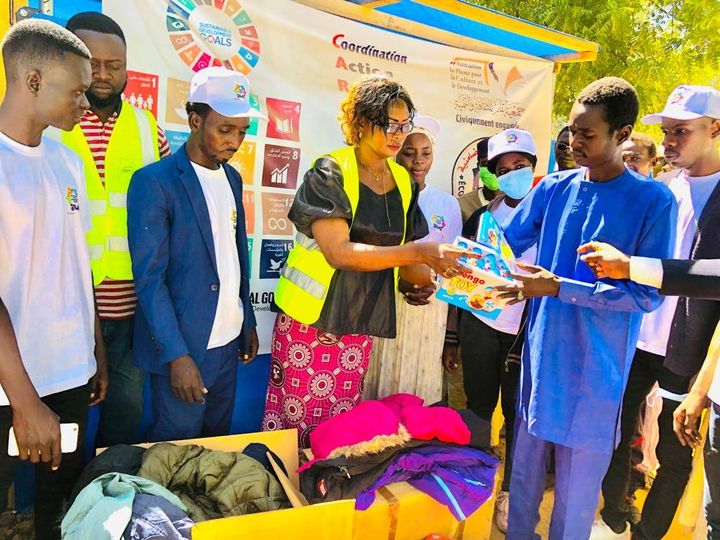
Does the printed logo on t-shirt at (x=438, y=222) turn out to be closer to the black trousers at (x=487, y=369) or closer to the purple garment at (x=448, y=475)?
the black trousers at (x=487, y=369)

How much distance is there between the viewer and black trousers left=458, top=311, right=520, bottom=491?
349 cm

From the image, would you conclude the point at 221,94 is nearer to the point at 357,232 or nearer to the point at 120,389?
the point at 357,232

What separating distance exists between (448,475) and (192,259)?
1.58m

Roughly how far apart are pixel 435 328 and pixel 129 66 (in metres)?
2.25

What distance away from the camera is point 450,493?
2668mm

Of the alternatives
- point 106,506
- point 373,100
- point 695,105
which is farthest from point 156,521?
point 695,105

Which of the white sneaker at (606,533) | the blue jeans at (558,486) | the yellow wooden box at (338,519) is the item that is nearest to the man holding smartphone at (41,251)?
the yellow wooden box at (338,519)

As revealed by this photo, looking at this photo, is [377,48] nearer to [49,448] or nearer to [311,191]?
[311,191]

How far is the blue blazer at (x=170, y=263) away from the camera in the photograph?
2379 millimetres

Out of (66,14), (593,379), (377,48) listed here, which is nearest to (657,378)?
(593,379)

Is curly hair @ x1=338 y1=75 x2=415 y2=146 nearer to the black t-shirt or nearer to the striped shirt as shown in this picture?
the black t-shirt

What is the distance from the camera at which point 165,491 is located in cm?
213

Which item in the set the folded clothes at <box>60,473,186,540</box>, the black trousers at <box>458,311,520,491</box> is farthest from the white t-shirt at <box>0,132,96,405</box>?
the black trousers at <box>458,311,520,491</box>

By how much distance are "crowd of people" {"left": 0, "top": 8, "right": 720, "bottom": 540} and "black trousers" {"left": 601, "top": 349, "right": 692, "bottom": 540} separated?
1cm
